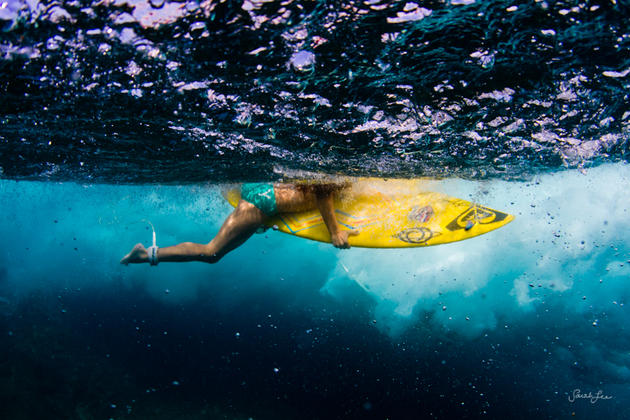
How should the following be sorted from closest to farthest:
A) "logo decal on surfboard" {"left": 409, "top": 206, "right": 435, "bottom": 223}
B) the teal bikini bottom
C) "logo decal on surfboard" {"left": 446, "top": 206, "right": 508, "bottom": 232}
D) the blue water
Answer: the teal bikini bottom < "logo decal on surfboard" {"left": 446, "top": 206, "right": 508, "bottom": 232} < "logo decal on surfboard" {"left": 409, "top": 206, "right": 435, "bottom": 223} < the blue water

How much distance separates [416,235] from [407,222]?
18.5 inches

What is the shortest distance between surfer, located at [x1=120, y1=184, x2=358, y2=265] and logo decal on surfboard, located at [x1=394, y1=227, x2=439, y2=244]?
1.48 meters

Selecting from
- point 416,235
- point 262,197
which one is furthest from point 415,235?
point 262,197

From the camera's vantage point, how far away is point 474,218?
8.53 m

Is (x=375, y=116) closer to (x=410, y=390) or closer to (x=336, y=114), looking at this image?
(x=336, y=114)

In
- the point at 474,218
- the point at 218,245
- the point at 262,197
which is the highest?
the point at 262,197

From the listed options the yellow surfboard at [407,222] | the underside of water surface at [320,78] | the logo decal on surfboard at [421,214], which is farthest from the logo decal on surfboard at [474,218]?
the underside of water surface at [320,78]

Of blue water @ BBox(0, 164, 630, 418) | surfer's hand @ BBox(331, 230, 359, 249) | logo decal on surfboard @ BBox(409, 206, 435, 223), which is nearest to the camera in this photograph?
surfer's hand @ BBox(331, 230, 359, 249)

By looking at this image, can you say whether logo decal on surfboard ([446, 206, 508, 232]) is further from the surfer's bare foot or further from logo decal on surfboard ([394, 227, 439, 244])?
the surfer's bare foot

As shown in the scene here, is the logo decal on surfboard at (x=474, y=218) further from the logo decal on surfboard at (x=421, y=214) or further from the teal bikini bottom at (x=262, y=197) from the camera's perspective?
the teal bikini bottom at (x=262, y=197)

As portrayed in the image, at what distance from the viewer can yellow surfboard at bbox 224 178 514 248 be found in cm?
834

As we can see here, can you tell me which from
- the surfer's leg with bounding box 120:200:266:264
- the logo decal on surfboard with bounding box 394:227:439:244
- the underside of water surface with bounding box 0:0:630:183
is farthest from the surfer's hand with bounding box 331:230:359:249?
the underside of water surface with bounding box 0:0:630:183

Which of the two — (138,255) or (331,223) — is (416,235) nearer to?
(331,223)

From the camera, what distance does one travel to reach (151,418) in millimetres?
15859
